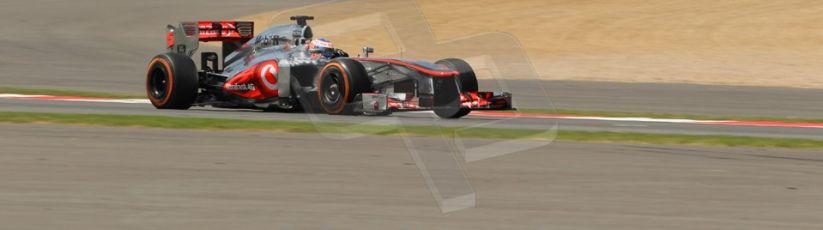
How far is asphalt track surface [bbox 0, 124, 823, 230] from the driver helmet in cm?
Result: 462

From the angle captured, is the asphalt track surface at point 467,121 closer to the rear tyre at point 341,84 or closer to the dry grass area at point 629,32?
the rear tyre at point 341,84

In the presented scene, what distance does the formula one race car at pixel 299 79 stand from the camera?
1936 cm

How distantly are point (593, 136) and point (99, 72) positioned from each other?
59.3ft

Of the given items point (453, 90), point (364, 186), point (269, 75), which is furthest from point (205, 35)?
point (364, 186)

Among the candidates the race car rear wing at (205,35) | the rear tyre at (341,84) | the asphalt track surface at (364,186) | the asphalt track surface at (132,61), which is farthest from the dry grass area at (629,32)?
the asphalt track surface at (364,186)

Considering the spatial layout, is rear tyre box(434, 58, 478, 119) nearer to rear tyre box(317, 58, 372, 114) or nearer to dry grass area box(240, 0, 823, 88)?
rear tyre box(317, 58, 372, 114)

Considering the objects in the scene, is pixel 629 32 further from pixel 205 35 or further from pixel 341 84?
pixel 341 84

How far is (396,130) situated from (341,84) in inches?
102

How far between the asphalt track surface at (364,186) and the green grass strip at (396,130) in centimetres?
95

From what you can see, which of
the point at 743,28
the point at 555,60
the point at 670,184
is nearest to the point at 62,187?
the point at 670,184

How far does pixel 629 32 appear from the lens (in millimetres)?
43250

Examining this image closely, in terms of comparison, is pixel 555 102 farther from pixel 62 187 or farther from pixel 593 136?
pixel 62 187

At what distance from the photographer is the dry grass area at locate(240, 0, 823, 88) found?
34.2 m

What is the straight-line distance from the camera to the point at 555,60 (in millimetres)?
37125
